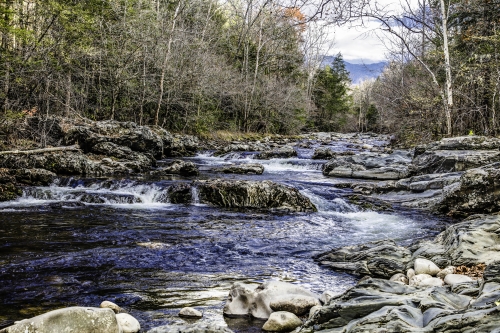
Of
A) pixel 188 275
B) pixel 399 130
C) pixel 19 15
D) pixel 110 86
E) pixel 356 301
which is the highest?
pixel 19 15

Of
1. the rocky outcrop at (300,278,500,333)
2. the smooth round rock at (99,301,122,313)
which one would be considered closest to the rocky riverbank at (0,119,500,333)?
the rocky outcrop at (300,278,500,333)

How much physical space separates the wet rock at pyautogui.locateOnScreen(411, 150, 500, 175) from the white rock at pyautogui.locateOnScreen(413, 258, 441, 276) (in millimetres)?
8312

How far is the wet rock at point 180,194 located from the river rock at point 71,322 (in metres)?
7.05

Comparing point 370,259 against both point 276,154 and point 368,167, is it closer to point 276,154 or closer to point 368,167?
point 368,167

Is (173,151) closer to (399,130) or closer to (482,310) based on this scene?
(399,130)

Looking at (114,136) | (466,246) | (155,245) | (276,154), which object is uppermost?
(114,136)

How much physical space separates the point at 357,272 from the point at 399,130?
76.6 feet

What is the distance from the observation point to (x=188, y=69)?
24594 mm

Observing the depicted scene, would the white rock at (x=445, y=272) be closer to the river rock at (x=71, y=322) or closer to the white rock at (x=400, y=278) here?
the white rock at (x=400, y=278)

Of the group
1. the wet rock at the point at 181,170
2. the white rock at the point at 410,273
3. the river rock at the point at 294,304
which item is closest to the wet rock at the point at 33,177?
the wet rock at the point at 181,170

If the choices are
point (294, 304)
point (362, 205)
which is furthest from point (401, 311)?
point (362, 205)

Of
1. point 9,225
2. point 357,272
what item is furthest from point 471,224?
point 9,225

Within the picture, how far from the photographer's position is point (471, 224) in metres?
5.66

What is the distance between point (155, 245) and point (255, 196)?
13.5 feet
